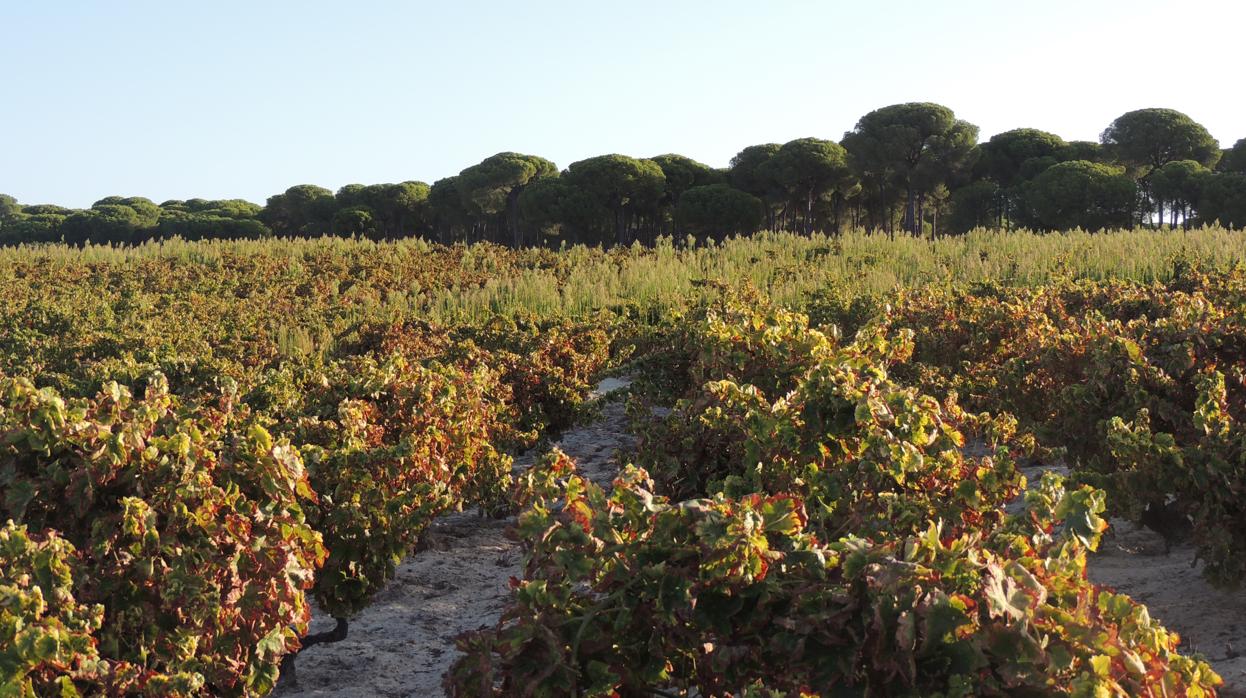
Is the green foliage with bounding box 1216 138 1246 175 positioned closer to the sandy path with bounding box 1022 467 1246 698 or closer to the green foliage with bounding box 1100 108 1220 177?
the green foliage with bounding box 1100 108 1220 177

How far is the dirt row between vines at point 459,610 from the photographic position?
15.5 feet

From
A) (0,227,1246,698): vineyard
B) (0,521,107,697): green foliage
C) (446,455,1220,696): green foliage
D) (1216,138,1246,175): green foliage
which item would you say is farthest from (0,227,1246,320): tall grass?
(1216,138,1246,175): green foliage

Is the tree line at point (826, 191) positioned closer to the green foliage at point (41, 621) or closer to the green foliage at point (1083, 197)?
the green foliage at point (1083, 197)

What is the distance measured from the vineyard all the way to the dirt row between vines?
0.10m

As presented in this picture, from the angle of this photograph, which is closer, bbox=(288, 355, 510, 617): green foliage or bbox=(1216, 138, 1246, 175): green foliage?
bbox=(288, 355, 510, 617): green foliage

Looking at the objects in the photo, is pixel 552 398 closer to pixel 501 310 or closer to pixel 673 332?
pixel 673 332

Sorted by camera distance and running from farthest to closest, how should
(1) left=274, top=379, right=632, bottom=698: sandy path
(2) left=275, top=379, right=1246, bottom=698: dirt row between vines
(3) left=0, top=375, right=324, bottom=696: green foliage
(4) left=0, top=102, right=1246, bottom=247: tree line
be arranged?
(4) left=0, top=102, right=1246, bottom=247: tree line < (1) left=274, top=379, right=632, bottom=698: sandy path < (2) left=275, top=379, right=1246, bottom=698: dirt row between vines < (3) left=0, top=375, right=324, bottom=696: green foliage

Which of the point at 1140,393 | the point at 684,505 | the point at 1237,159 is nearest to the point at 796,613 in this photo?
the point at 684,505

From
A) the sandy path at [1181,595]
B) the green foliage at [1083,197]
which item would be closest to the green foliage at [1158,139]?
the green foliage at [1083,197]

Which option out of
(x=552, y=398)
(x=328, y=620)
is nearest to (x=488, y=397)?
(x=552, y=398)

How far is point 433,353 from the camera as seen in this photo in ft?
29.5

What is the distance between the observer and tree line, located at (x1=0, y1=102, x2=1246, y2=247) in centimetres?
4406

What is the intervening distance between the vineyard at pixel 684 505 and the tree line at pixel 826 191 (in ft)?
127

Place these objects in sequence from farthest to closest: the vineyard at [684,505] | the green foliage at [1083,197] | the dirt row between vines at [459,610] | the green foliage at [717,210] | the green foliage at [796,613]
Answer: the green foliage at [717,210], the green foliage at [1083,197], the dirt row between vines at [459,610], the vineyard at [684,505], the green foliage at [796,613]
